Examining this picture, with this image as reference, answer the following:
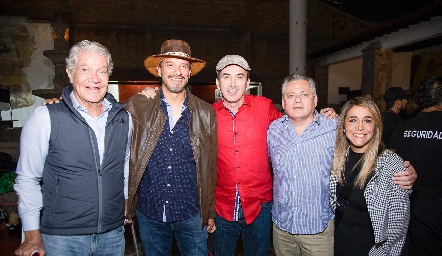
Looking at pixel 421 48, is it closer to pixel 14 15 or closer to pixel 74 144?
pixel 74 144

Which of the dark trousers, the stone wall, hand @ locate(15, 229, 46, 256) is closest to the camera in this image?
hand @ locate(15, 229, 46, 256)

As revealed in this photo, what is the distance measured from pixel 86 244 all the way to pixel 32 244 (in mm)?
340

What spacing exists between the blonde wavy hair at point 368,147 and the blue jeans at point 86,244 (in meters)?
1.87

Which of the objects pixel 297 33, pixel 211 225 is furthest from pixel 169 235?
pixel 297 33

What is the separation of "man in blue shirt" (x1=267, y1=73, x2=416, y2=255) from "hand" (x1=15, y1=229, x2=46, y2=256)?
6.17ft

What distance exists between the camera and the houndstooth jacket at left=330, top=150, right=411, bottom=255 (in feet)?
6.62

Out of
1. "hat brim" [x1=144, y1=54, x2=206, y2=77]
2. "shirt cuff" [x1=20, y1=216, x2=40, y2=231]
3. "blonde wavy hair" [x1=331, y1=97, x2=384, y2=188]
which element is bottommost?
"shirt cuff" [x1=20, y1=216, x2=40, y2=231]

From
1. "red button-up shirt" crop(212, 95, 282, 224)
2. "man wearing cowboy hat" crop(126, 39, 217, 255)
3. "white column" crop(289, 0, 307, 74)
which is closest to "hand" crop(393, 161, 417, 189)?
"red button-up shirt" crop(212, 95, 282, 224)

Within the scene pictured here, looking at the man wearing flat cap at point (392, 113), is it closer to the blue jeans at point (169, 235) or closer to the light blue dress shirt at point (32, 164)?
the blue jeans at point (169, 235)

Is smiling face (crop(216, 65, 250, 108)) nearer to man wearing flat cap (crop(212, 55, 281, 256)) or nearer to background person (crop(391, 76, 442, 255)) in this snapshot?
man wearing flat cap (crop(212, 55, 281, 256))

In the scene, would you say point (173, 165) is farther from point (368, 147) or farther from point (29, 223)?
point (368, 147)

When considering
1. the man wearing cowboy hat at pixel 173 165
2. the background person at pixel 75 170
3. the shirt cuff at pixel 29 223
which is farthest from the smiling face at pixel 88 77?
the shirt cuff at pixel 29 223

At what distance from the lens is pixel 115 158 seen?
7.08 feet

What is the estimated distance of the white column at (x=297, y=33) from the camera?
1090 centimetres
